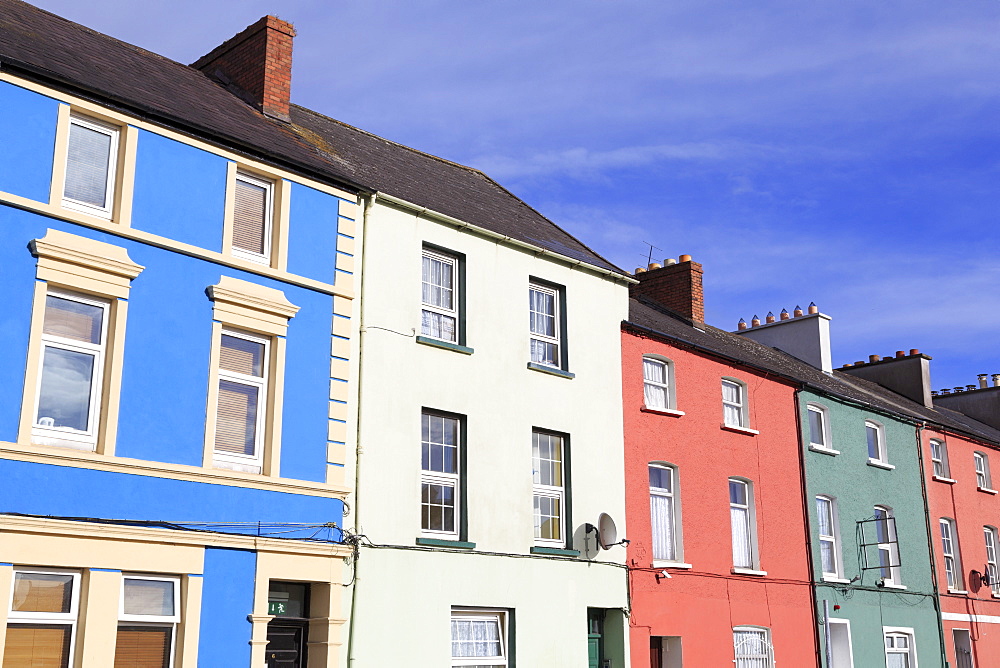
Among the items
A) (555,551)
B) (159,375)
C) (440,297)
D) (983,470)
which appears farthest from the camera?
(983,470)

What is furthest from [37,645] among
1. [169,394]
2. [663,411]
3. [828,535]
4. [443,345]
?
[828,535]

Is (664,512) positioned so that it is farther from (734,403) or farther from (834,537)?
(834,537)

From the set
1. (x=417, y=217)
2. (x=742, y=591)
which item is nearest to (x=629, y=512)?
(x=742, y=591)

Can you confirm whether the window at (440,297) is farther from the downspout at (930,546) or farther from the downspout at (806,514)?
the downspout at (930,546)

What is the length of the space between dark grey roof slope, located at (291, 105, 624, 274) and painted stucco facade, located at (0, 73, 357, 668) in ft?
10.1

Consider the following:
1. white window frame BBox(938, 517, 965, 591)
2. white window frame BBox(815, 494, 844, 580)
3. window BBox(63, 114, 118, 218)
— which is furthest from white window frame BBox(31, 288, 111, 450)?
white window frame BBox(938, 517, 965, 591)

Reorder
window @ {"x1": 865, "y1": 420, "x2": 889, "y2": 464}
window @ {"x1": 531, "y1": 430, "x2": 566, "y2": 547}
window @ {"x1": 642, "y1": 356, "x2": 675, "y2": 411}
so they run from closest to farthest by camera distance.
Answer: window @ {"x1": 531, "y1": 430, "x2": 566, "y2": 547} → window @ {"x1": 642, "y1": 356, "x2": 675, "y2": 411} → window @ {"x1": 865, "y1": 420, "x2": 889, "y2": 464}

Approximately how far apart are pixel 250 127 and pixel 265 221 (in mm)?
1881

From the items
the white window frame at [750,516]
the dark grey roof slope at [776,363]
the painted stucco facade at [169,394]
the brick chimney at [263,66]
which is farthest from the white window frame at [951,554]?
the brick chimney at [263,66]

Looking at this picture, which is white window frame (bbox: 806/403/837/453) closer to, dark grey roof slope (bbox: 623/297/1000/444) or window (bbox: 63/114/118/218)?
dark grey roof slope (bbox: 623/297/1000/444)

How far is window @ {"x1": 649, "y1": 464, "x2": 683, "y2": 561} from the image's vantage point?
20734 millimetres

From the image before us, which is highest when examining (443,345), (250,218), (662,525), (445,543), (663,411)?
(250,218)

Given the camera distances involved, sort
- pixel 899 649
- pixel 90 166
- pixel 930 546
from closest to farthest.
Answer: pixel 90 166 < pixel 899 649 < pixel 930 546

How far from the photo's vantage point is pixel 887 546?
26984 millimetres
